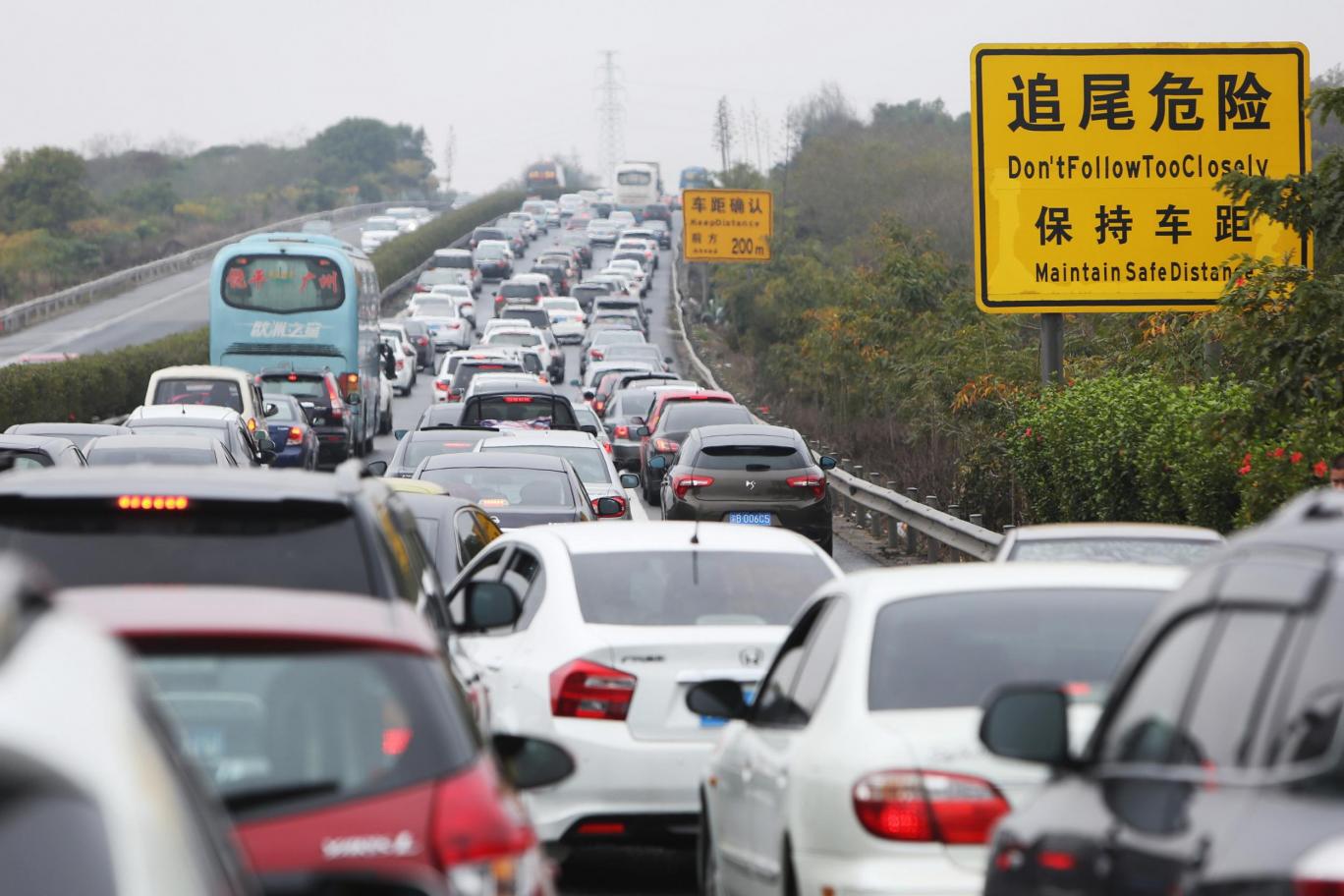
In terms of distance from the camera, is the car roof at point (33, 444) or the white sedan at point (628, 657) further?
the car roof at point (33, 444)

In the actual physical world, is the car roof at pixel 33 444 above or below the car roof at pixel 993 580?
below

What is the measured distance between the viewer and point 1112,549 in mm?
11641

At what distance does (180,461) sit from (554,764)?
15353mm

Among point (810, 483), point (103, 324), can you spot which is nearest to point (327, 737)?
point (810, 483)

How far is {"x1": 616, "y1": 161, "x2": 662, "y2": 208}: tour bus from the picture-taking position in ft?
498

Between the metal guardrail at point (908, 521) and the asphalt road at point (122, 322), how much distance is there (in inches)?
1443

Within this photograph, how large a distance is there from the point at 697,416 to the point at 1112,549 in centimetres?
2008

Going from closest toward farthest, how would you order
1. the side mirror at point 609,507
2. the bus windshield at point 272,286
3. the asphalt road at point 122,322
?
the side mirror at point 609,507 → the bus windshield at point 272,286 → the asphalt road at point 122,322

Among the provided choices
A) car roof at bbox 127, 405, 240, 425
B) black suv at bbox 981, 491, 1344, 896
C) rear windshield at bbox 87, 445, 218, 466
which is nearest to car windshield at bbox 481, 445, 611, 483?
rear windshield at bbox 87, 445, 218, 466

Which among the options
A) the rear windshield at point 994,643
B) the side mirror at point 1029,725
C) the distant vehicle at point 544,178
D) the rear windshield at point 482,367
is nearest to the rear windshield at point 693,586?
the rear windshield at point 994,643

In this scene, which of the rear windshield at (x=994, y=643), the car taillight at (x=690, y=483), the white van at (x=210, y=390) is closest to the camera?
the rear windshield at (x=994, y=643)

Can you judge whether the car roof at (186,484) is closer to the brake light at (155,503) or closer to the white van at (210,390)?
the brake light at (155,503)

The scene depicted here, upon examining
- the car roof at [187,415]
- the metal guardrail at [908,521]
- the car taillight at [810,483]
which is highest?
the car roof at [187,415]

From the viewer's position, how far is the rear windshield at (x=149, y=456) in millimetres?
20891
